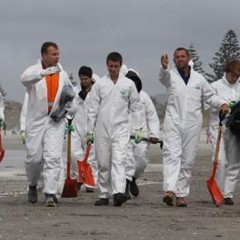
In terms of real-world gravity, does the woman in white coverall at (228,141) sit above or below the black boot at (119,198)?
above

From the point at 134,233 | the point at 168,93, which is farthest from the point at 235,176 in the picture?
the point at 134,233

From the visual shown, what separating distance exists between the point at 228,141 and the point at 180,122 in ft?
3.44

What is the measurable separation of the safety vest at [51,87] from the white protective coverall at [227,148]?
228 cm

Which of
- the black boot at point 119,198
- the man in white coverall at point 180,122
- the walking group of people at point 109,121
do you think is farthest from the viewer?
the man in white coverall at point 180,122

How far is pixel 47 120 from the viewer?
11.7 m

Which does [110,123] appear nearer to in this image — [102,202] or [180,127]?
[180,127]

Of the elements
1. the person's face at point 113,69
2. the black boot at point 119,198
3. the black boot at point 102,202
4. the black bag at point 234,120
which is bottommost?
the black boot at point 102,202

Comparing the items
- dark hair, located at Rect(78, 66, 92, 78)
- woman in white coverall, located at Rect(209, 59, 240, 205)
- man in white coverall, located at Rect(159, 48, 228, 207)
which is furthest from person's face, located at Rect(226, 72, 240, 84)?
dark hair, located at Rect(78, 66, 92, 78)

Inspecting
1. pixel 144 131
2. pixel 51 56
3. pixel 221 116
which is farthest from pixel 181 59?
pixel 144 131

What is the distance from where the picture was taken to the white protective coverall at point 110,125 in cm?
1180

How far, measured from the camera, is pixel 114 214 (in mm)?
10414

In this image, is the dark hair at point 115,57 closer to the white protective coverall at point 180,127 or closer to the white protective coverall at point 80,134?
the white protective coverall at point 180,127

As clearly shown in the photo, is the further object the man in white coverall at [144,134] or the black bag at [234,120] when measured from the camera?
the man in white coverall at [144,134]

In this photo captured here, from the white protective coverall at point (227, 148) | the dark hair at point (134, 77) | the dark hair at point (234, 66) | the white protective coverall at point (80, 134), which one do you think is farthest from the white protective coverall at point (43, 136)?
the white protective coverall at point (80, 134)
